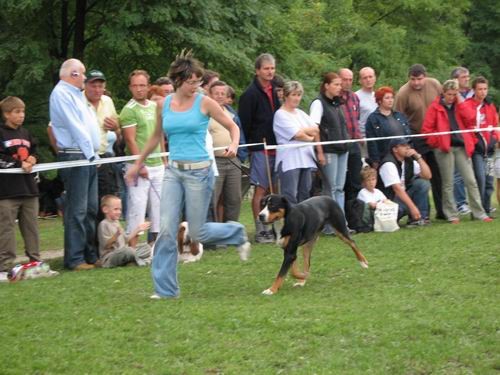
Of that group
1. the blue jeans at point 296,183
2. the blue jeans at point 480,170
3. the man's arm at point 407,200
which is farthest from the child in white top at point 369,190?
the blue jeans at point 480,170

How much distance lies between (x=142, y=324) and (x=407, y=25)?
4030 centimetres

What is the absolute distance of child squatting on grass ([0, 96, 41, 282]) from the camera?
35.8ft

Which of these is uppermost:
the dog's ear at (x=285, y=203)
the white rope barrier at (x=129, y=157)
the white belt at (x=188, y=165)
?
the white belt at (x=188, y=165)

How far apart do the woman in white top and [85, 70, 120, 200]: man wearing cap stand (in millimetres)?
2106

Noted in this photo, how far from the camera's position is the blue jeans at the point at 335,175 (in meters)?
13.7

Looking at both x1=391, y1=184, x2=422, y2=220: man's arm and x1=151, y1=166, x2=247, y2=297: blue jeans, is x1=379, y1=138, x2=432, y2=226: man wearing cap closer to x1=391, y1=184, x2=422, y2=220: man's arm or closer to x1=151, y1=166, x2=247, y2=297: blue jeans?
x1=391, y1=184, x2=422, y2=220: man's arm

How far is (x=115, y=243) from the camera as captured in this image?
11828 mm

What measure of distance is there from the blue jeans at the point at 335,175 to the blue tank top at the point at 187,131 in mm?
5056

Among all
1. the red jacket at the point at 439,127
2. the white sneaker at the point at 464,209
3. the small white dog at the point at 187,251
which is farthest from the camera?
the white sneaker at the point at 464,209

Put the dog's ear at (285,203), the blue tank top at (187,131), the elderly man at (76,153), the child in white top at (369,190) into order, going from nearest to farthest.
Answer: the blue tank top at (187,131) → the dog's ear at (285,203) → the elderly man at (76,153) → the child in white top at (369,190)

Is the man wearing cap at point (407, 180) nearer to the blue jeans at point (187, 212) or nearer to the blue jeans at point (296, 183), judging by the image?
the blue jeans at point (296, 183)

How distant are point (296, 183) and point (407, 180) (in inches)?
93.3

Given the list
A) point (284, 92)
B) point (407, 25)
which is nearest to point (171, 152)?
point (284, 92)

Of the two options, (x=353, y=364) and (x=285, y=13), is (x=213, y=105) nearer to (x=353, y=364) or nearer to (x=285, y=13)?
(x=353, y=364)
